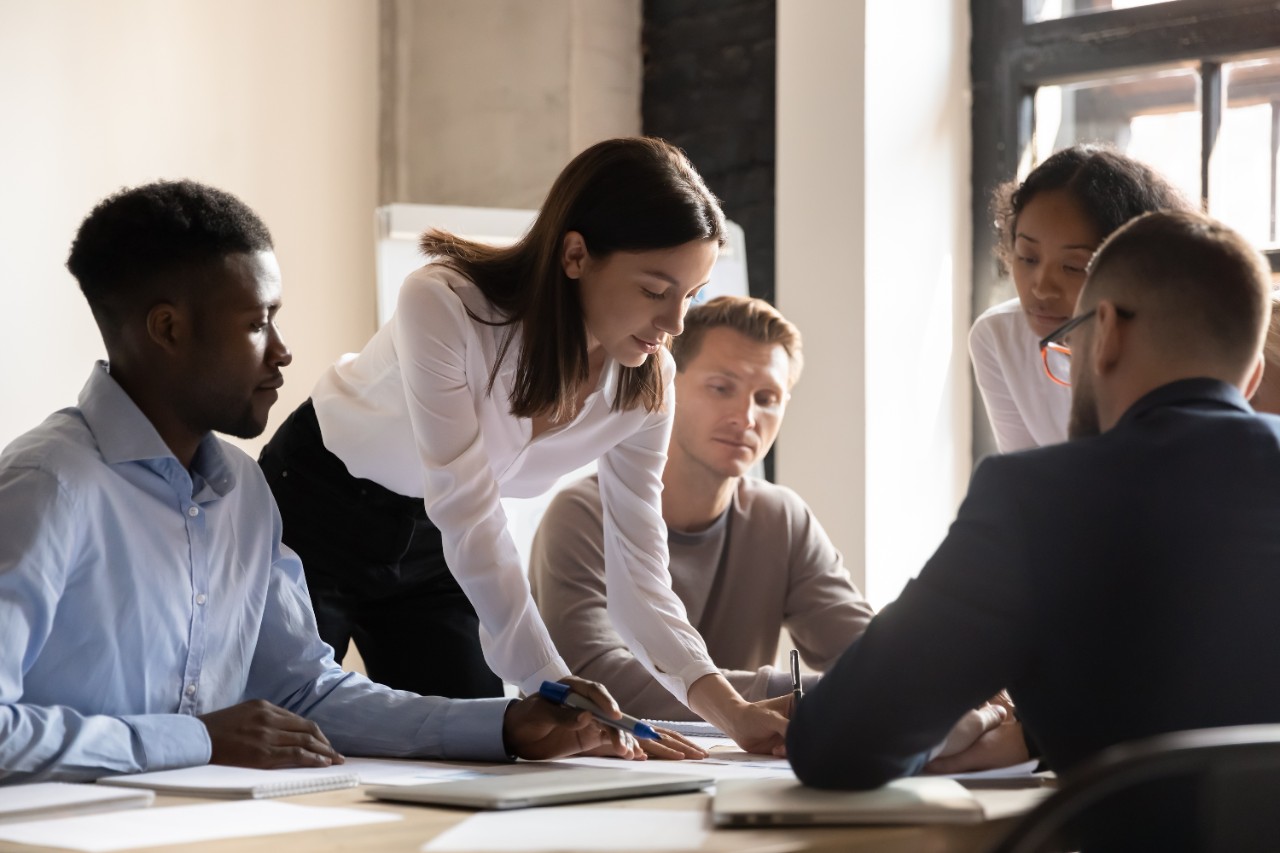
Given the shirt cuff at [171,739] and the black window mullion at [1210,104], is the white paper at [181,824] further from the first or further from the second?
the black window mullion at [1210,104]

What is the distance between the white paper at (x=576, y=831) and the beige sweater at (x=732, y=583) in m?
1.17

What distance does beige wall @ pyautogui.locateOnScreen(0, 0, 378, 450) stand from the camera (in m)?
3.26

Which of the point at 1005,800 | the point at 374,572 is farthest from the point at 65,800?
the point at 374,572

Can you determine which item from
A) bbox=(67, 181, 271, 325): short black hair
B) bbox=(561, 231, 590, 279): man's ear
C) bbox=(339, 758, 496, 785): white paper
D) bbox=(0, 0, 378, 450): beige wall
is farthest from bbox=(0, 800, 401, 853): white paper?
bbox=(0, 0, 378, 450): beige wall

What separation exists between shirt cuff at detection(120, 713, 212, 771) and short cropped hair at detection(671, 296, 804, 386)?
1458 millimetres

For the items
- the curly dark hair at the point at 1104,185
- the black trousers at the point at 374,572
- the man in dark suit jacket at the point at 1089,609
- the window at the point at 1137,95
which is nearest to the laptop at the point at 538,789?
the man in dark suit jacket at the point at 1089,609

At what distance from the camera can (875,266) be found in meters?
3.54

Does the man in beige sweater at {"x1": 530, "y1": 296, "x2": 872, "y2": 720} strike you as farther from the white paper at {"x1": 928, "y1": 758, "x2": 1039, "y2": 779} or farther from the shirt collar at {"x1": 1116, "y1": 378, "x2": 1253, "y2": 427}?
the shirt collar at {"x1": 1116, "y1": 378, "x2": 1253, "y2": 427}

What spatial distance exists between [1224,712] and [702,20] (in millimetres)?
A: 3148

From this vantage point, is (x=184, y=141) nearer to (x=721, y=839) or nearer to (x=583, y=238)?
(x=583, y=238)

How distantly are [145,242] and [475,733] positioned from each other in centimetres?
67

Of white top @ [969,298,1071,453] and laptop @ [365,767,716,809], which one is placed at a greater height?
white top @ [969,298,1071,453]

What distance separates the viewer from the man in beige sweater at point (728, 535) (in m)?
2.41

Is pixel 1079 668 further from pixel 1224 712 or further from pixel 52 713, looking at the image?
pixel 52 713
